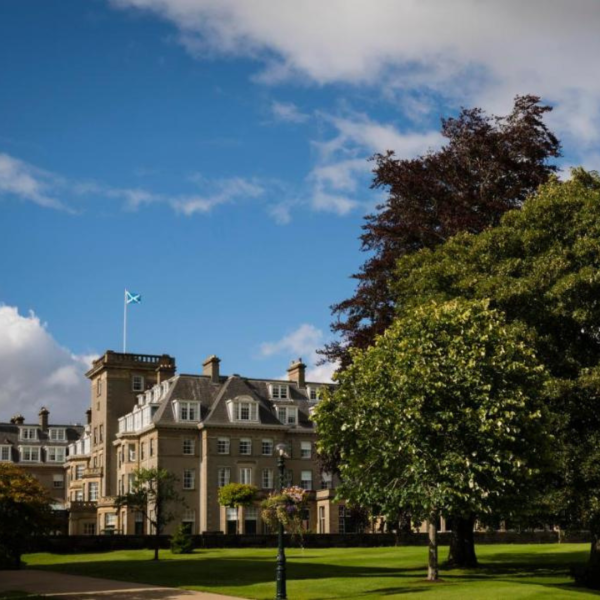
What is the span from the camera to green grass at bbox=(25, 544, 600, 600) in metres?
31.3

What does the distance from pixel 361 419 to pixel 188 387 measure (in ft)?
192

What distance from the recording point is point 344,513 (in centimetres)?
8719

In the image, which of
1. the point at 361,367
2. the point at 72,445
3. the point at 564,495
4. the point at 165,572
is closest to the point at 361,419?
the point at 361,367

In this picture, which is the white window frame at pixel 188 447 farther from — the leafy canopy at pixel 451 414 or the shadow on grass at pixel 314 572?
the leafy canopy at pixel 451 414

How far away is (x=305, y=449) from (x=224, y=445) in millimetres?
9246

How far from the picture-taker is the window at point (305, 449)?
93562mm

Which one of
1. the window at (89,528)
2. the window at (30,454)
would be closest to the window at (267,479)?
the window at (89,528)

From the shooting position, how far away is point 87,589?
33.8 metres

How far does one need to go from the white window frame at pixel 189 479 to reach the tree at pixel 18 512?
135 feet

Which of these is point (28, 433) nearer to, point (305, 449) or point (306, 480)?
point (305, 449)

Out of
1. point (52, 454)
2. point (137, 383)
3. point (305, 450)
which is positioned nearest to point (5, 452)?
point (52, 454)

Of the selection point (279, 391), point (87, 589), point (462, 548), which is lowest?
point (87, 589)

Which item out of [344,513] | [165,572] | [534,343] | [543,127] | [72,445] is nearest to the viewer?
[534,343]

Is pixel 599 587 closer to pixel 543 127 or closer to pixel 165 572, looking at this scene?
pixel 165 572
